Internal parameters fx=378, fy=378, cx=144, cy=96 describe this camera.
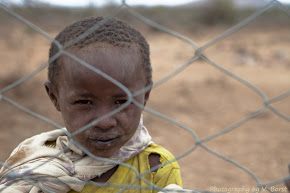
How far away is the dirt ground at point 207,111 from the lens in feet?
10.3

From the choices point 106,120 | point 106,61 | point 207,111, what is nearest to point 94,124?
point 106,120

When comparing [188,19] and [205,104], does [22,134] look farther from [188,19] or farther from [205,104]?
[188,19]

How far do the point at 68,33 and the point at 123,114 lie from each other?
351 mm

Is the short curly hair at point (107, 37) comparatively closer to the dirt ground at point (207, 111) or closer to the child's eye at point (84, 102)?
the child's eye at point (84, 102)

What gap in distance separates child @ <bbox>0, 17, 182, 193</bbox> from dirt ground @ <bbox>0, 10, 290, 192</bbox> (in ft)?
3.87

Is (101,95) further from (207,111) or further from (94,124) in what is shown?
(207,111)

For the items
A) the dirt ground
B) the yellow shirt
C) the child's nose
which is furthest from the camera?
the dirt ground

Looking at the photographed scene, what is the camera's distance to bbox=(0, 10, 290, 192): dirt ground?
3.15m

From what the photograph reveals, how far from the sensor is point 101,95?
1.11 meters

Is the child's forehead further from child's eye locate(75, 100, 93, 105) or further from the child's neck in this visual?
the child's neck

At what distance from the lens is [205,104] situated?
476 cm

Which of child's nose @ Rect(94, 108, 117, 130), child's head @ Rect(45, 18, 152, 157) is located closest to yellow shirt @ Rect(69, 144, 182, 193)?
child's head @ Rect(45, 18, 152, 157)

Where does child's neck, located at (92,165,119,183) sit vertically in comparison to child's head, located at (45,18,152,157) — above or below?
below

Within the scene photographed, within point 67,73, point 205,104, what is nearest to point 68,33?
point 67,73
